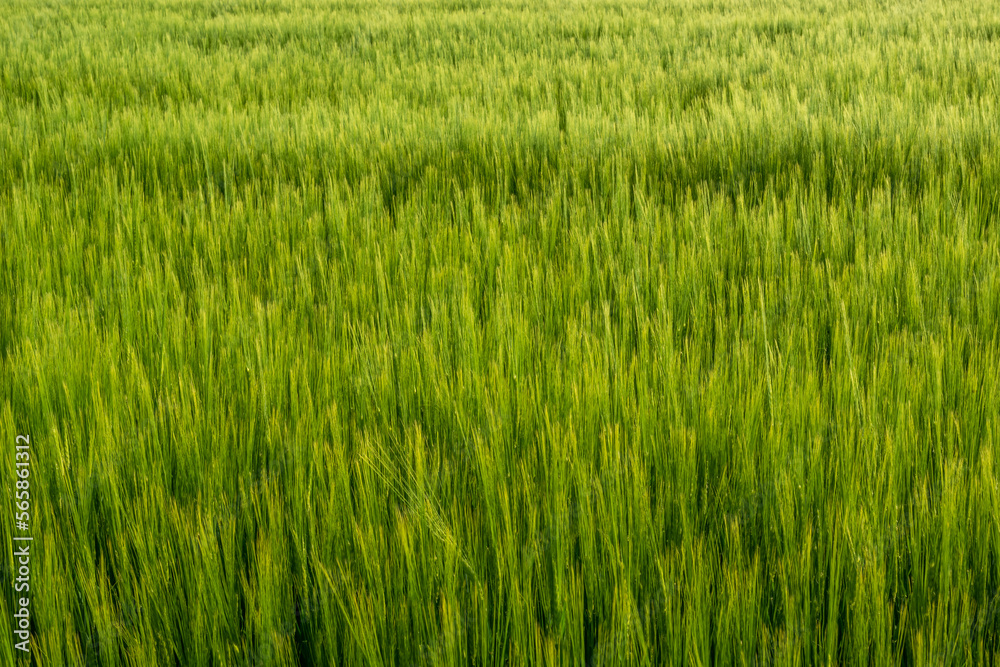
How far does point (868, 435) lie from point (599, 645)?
360 mm

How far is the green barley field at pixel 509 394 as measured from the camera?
0.64m

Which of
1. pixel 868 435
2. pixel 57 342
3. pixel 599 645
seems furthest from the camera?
pixel 57 342

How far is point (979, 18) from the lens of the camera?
4.39 metres

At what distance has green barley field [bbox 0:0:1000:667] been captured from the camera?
2.10 ft

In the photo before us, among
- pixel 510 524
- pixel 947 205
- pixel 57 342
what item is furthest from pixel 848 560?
pixel 947 205

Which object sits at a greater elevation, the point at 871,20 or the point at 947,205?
the point at 871,20

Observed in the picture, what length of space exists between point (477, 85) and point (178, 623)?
2625 mm

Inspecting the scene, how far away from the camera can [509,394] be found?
3.02 ft

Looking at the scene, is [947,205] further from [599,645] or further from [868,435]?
[599,645]

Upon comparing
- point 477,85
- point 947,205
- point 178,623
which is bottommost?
point 178,623

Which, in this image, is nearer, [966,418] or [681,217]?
[966,418]

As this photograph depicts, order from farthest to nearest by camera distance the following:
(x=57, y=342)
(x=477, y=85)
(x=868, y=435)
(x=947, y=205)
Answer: (x=477, y=85) → (x=947, y=205) → (x=57, y=342) → (x=868, y=435)

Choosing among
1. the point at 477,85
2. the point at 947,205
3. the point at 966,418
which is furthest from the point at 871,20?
the point at 966,418

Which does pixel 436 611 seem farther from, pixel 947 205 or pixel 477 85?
pixel 477 85
